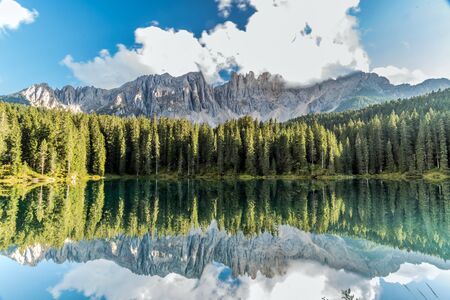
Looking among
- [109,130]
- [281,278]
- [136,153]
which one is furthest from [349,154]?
[281,278]

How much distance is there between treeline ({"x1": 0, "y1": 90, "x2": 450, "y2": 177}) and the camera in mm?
99125

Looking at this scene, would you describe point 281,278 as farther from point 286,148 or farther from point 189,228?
point 286,148

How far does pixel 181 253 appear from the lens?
23.2m

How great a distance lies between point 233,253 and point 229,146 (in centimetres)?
9498

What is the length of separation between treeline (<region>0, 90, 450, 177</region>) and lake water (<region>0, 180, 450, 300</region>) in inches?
2645

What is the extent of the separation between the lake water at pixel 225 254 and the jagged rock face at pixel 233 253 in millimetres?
74

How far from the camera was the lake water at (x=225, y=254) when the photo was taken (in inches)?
645

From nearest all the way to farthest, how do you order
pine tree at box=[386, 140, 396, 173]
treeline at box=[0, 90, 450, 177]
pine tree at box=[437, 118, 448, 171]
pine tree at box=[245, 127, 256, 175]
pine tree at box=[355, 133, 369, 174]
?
1. pine tree at box=[437, 118, 448, 171]
2. treeline at box=[0, 90, 450, 177]
3. pine tree at box=[386, 140, 396, 173]
4. pine tree at box=[245, 127, 256, 175]
5. pine tree at box=[355, 133, 369, 174]

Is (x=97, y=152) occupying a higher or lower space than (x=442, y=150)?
higher

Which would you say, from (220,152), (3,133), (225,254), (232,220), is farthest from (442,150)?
(3,133)

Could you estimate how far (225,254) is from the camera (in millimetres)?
22641

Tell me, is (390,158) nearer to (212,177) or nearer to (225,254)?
(212,177)

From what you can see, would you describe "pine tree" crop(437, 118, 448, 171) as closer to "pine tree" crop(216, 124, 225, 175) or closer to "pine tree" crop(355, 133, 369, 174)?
"pine tree" crop(355, 133, 369, 174)

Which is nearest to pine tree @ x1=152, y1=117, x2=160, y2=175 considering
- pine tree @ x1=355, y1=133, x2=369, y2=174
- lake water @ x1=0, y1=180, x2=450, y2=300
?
pine tree @ x1=355, y1=133, x2=369, y2=174
